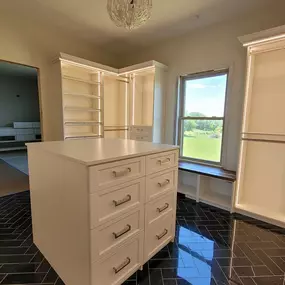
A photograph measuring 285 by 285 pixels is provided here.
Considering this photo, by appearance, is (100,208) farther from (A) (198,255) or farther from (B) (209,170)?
(B) (209,170)

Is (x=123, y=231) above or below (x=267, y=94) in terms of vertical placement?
below

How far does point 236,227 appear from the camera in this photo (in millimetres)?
2285

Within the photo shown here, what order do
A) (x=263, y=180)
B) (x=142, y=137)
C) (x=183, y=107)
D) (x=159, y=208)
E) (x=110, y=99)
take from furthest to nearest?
(x=110, y=99)
(x=142, y=137)
(x=183, y=107)
(x=263, y=180)
(x=159, y=208)

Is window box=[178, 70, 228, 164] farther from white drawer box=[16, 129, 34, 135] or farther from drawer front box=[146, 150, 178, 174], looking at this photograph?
white drawer box=[16, 129, 34, 135]

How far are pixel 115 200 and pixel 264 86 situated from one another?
7.82ft

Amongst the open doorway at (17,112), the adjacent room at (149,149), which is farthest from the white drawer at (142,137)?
the open doorway at (17,112)

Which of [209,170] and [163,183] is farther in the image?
[209,170]

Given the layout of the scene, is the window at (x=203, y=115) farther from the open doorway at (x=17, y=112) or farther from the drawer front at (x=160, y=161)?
the open doorway at (x=17, y=112)

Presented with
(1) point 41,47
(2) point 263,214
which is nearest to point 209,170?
(2) point 263,214

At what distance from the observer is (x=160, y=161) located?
160cm

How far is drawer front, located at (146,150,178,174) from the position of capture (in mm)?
1483

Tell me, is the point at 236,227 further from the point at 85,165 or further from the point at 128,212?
the point at 85,165

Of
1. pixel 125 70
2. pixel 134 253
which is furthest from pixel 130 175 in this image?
pixel 125 70

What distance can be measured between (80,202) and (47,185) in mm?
503
